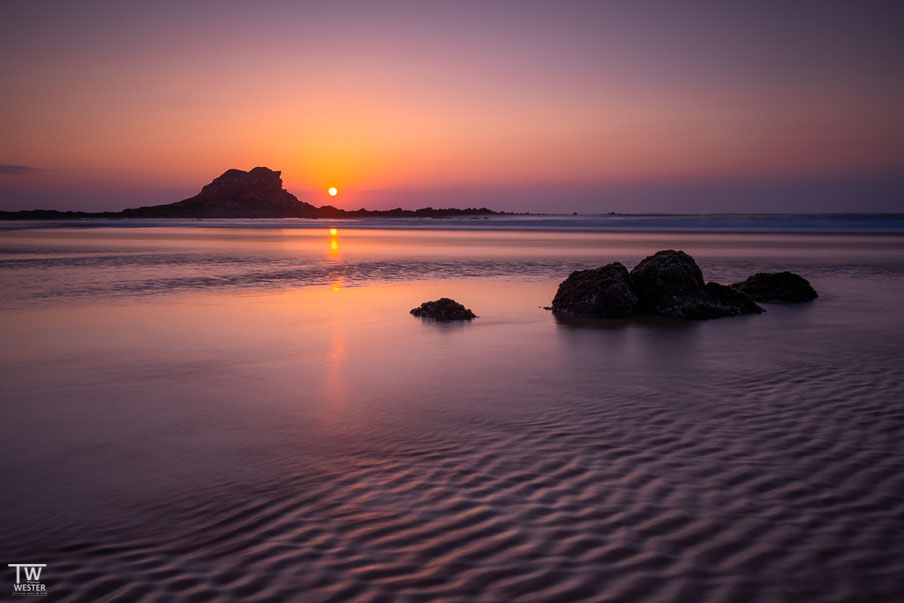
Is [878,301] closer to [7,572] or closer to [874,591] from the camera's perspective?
[874,591]

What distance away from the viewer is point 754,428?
5.34 meters

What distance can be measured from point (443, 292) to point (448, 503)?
40.4 ft

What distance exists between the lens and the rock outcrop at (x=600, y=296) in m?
12.0

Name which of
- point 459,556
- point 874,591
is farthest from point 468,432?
point 874,591

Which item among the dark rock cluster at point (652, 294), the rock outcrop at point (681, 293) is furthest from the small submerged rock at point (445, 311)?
the rock outcrop at point (681, 293)

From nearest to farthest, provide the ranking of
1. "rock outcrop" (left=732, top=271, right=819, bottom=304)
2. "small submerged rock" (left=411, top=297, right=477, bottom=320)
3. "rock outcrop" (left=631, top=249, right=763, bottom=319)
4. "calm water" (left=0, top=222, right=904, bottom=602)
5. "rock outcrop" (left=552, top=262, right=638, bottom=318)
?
"calm water" (left=0, top=222, right=904, bottom=602) < "small submerged rock" (left=411, top=297, right=477, bottom=320) < "rock outcrop" (left=631, top=249, right=763, bottom=319) < "rock outcrop" (left=552, top=262, right=638, bottom=318) < "rock outcrop" (left=732, top=271, right=819, bottom=304)

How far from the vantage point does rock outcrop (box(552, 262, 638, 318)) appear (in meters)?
12.0

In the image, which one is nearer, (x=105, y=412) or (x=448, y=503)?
(x=448, y=503)

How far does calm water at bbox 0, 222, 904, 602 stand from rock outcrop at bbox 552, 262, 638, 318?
54.5 inches

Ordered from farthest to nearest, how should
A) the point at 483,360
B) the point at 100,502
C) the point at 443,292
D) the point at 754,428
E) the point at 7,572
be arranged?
the point at 443,292 < the point at 483,360 < the point at 754,428 < the point at 100,502 < the point at 7,572
